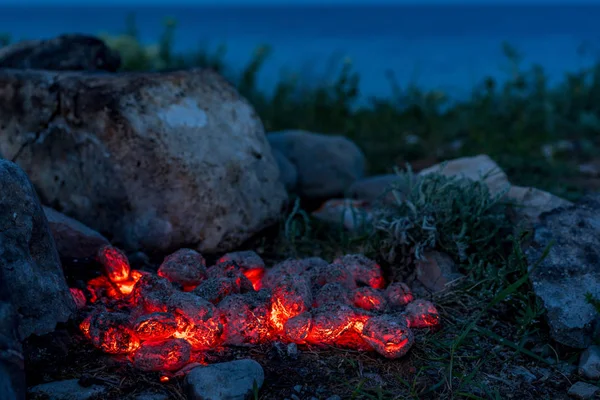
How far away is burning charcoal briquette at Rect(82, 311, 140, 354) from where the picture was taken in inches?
109

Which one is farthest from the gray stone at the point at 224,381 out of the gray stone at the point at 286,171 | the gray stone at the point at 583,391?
the gray stone at the point at 286,171

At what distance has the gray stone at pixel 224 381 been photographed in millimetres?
2479

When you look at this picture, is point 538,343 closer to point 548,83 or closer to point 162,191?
point 162,191

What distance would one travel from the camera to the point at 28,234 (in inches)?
108

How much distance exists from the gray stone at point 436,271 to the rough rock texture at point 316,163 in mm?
1575

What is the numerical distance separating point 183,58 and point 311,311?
5.14 metres

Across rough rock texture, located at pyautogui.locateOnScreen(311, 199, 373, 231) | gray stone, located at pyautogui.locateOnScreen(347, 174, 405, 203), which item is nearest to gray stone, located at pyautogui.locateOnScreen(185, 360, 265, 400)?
rough rock texture, located at pyautogui.locateOnScreen(311, 199, 373, 231)

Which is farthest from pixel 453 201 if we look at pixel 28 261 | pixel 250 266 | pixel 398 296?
pixel 28 261

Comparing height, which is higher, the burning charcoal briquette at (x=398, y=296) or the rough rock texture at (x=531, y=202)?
the rough rock texture at (x=531, y=202)

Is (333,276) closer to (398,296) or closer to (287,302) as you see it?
(398,296)

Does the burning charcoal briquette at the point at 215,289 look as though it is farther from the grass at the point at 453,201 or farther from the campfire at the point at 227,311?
the grass at the point at 453,201

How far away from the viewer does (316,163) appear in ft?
16.8

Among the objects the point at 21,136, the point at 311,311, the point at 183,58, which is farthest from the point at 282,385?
the point at 183,58

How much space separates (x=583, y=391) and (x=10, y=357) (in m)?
2.08
